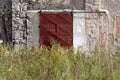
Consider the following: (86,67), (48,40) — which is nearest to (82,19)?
(48,40)

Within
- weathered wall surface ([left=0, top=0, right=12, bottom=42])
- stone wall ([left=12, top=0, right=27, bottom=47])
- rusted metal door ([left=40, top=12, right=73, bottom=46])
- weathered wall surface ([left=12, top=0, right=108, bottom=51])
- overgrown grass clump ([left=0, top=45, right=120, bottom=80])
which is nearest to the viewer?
overgrown grass clump ([left=0, top=45, right=120, bottom=80])

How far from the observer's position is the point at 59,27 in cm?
1611

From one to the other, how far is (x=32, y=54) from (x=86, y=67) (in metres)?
1.56

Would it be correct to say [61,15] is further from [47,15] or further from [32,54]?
[32,54]

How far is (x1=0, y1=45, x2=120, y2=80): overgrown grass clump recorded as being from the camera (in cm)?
664

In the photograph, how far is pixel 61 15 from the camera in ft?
52.8

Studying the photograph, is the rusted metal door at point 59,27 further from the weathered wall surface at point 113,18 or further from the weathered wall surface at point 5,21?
the weathered wall surface at point 5,21

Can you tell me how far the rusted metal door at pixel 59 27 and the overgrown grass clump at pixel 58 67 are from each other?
7773 millimetres

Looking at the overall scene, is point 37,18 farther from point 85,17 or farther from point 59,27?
point 85,17

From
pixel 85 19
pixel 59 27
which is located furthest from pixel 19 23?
A: pixel 85 19

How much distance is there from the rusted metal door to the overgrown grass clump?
7.77m

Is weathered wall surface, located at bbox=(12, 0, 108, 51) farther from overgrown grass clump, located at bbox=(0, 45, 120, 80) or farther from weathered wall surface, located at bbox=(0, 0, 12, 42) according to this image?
overgrown grass clump, located at bbox=(0, 45, 120, 80)

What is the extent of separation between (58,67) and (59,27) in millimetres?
9215

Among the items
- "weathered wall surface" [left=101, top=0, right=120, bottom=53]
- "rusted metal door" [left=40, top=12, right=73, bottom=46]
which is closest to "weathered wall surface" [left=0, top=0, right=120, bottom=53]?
"weathered wall surface" [left=101, top=0, right=120, bottom=53]
